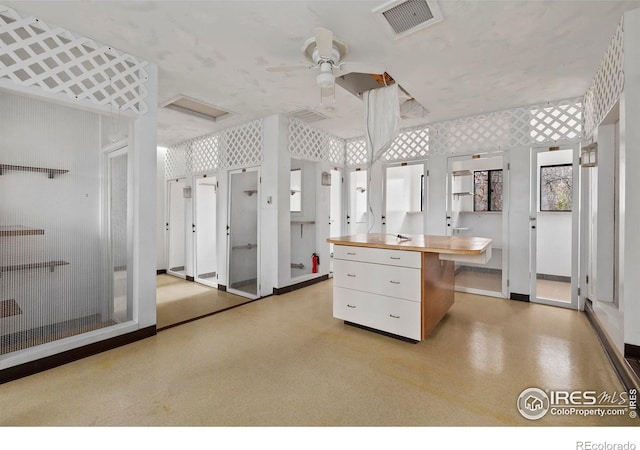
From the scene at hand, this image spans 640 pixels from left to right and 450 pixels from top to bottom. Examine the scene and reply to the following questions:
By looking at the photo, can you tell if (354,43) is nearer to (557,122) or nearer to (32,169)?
(32,169)

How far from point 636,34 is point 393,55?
61.5 inches

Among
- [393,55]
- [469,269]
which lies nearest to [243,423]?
[393,55]

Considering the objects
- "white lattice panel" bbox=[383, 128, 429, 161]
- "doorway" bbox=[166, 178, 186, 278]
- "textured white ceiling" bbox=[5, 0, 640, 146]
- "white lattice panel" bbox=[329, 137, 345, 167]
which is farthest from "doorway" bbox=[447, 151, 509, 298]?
"doorway" bbox=[166, 178, 186, 278]

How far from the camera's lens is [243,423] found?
5.18 ft

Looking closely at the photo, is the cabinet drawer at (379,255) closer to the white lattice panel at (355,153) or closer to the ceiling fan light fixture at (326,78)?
the ceiling fan light fixture at (326,78)

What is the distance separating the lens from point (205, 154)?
4883 millimetres

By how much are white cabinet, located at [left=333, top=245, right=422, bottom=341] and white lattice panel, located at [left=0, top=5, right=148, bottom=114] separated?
2.32m

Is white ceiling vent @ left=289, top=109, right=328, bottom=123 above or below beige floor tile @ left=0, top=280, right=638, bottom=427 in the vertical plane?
above

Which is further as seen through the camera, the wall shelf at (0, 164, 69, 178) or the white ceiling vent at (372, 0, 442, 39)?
the wall shelf at (0, 164, 69, 178)

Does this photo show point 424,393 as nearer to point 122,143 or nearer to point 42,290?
point 42,290

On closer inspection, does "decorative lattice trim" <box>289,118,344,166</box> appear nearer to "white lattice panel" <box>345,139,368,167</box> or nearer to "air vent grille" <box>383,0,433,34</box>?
"white lattice panel" <box>345,139,368,167</box>

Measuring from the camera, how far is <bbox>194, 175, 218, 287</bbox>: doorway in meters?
4.99

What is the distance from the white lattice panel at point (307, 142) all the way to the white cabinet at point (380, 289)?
197 cm

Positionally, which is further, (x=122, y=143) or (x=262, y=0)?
(x=122, y=143)
